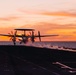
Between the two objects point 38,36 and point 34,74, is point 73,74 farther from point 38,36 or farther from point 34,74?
point 38,36

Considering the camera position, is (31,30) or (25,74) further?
(31,30)

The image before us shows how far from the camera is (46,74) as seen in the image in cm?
2284

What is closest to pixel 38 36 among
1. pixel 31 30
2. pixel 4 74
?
pixel 31 30

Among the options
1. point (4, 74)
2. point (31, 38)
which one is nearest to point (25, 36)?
point (31, 38)

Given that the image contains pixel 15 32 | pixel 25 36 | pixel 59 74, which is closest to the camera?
pixel 59 74

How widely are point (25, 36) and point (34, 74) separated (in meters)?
120

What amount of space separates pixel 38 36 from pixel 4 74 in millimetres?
131524

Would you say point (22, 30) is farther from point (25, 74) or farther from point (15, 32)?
point (25, 74)

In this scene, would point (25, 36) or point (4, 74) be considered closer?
point (4, 74)

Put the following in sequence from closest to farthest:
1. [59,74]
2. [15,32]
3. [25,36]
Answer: [59,74], [25,36], [15,32]

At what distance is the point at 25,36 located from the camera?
142625 mm

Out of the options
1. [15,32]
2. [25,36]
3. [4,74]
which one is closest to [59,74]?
[4,74]

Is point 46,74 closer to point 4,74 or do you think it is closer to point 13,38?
point 4,74

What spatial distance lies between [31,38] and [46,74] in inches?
4831
